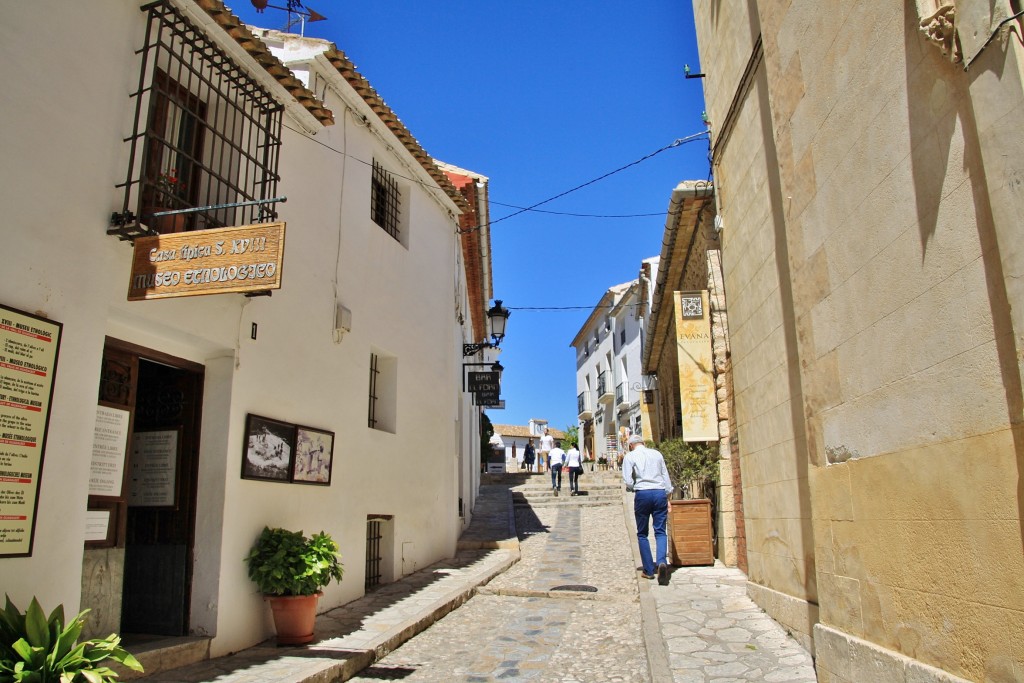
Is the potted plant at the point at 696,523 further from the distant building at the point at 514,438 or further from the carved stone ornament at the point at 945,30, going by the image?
the distant building at the point at 514,438

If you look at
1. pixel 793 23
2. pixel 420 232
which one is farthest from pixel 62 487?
pixel 420 232

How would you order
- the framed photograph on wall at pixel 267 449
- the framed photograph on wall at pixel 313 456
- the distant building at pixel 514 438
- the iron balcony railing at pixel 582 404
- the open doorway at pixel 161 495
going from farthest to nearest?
the distant building at pixel 514 438 < the iron balcony railing at pixel 582 404 < the framed photograph on wall at pixel 313 456 < the framed photograph on wall at pixel 267 449 < the open doorway at pixel 161 495

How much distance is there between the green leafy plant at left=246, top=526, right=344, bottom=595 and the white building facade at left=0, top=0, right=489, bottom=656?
131 mm

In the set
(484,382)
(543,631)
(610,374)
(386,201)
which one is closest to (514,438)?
(610,374)

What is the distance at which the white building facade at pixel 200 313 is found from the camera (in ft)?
14.4

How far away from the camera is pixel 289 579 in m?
6.08

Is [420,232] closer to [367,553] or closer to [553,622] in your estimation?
[367,553]

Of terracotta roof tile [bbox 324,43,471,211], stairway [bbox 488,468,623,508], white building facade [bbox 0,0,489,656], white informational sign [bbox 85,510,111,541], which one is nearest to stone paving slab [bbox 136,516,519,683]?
white building facade [bbox 0,0,489,656]

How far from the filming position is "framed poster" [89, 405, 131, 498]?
505cm

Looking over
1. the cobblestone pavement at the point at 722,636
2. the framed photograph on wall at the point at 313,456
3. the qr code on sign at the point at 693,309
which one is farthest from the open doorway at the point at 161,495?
the qr code on sign at the point at 693,309

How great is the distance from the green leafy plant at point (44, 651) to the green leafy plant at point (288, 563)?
2241mm

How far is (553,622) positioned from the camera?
24.6ft

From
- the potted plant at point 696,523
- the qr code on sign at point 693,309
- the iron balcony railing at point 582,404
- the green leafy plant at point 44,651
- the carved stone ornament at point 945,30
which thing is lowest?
the green leafy plant at point 44,651

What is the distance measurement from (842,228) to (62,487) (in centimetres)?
495
